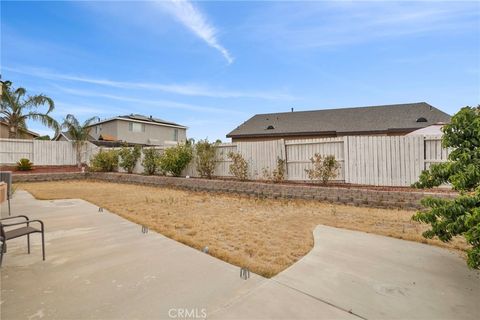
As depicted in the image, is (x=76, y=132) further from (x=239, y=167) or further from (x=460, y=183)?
(x=460, y=183)

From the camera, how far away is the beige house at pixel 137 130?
95.0ft

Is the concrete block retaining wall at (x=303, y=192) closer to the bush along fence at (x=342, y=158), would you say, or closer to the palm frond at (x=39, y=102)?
the bush along fence at (x=342, y=158)

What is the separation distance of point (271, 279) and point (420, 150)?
24.1 feet

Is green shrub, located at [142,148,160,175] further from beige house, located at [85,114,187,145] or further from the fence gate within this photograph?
beige house, located at [85,114,187,145]

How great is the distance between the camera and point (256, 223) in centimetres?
547

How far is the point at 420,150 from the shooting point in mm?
7664

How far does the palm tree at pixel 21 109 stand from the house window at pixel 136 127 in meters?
10.2

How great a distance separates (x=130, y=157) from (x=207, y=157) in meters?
6.40

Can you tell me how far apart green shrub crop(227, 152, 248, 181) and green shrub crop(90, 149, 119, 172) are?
9.44 metres

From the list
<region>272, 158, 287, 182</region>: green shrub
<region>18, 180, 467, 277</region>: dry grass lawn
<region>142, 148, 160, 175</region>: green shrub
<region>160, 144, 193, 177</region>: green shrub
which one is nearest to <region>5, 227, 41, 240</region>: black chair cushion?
<region>18, 180, 467, 277</region>: dry grass lawn

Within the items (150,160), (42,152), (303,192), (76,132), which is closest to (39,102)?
(76,132)

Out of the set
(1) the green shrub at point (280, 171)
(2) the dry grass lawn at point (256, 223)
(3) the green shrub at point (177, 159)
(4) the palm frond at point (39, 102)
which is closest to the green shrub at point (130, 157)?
(3) the green shrub at point (177, 159)

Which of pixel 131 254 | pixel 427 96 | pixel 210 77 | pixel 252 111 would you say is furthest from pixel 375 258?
pixel 252 111

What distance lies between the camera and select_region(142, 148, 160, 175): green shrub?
13.6 metres
